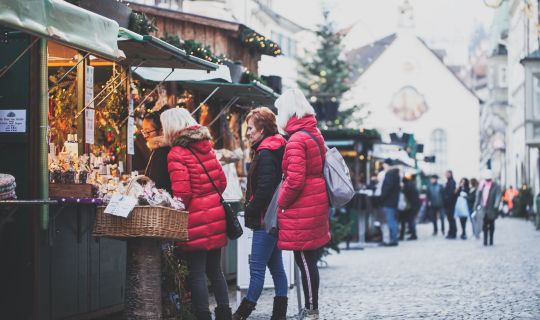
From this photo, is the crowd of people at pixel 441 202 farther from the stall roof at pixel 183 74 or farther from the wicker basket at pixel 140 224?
the wicker basket at pixel 140 224

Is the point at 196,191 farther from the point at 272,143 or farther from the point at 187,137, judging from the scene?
the point at 272,143

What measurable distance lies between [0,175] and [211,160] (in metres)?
1.90

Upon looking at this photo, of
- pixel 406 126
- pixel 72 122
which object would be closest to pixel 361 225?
pixel 72 122

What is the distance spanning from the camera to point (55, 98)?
11.1 meters

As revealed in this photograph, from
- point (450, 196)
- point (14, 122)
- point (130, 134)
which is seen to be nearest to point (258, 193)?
point (14, 122)

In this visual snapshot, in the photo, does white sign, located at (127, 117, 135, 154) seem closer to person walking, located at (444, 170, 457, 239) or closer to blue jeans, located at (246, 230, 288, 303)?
blue jeans, located at (246, 230, 288, 303)

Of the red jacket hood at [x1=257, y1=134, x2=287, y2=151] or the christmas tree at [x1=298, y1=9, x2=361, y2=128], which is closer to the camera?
the red jacket hood at [x1=257, y1=134, x2=287, y2=151]

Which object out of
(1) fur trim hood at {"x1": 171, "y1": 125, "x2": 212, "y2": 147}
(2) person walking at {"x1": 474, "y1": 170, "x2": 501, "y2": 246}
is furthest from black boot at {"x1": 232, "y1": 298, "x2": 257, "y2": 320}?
(2) person walking at {"x1": 474, "y1": 170, "x2": 501, "y2": 246}

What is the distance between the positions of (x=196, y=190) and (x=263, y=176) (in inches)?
30.2

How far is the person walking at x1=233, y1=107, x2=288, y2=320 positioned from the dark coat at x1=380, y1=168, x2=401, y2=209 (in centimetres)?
1603

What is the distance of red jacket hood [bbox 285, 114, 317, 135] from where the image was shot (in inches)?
390

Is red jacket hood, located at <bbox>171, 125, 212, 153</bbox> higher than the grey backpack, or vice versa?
red jacket hood, located at <bbox>171, 125, 212, 153</bbox>

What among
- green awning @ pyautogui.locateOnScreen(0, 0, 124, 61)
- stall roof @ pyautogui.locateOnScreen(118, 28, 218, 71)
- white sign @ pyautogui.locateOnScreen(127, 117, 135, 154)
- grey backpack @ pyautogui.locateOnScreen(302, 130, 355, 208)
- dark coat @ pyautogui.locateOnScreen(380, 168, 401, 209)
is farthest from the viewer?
dark coat @ pyautogui.locateOnScreen(380, 168, 401, 209)

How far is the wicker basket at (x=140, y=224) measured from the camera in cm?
861
